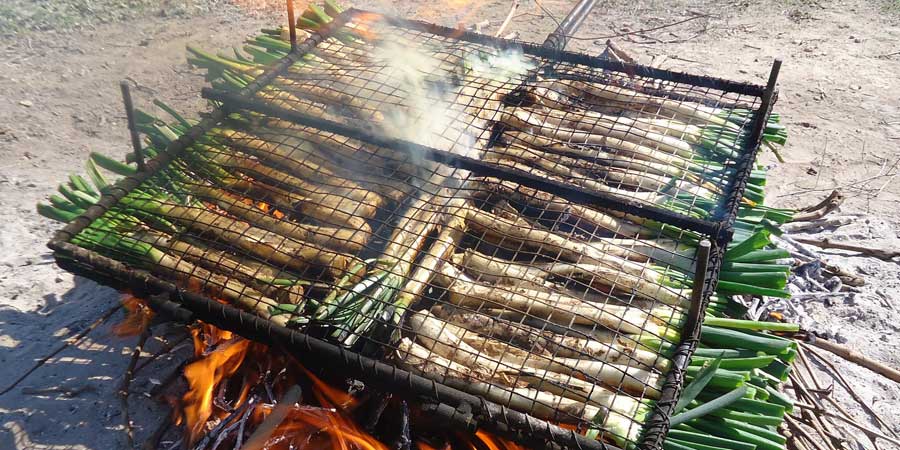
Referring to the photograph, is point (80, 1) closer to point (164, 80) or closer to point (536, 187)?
point (164, 80)

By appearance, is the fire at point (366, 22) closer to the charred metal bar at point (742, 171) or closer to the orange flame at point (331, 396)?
the charred metal bar at point (742, 171)

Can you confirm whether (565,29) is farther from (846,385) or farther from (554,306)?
(846,385)

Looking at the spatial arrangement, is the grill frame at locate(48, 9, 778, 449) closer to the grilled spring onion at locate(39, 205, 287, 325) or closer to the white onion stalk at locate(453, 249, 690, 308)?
the grilled spring onion at locate(39, 205, 287, 325)

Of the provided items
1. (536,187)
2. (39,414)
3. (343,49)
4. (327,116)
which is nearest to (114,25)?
(343,49)

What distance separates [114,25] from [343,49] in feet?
14.2

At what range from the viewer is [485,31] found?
820cm

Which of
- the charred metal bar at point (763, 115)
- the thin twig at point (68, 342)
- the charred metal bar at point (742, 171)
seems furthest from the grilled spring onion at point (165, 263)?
the charred metal bar at point (763, 115)

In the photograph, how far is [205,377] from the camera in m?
3.13

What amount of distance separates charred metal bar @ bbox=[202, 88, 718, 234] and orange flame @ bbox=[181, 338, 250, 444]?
144 centimetres

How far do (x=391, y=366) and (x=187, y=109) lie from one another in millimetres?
4760

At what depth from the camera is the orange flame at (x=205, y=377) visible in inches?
120

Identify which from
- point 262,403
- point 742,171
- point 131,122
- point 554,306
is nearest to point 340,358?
point 262,403

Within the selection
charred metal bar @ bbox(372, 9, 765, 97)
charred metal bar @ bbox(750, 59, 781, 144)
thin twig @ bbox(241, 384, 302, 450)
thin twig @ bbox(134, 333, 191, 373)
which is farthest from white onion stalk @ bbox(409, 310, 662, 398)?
charred metal bar @ bbox(372, 9, 765, 97)

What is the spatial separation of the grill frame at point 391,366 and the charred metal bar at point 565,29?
1.78 m
